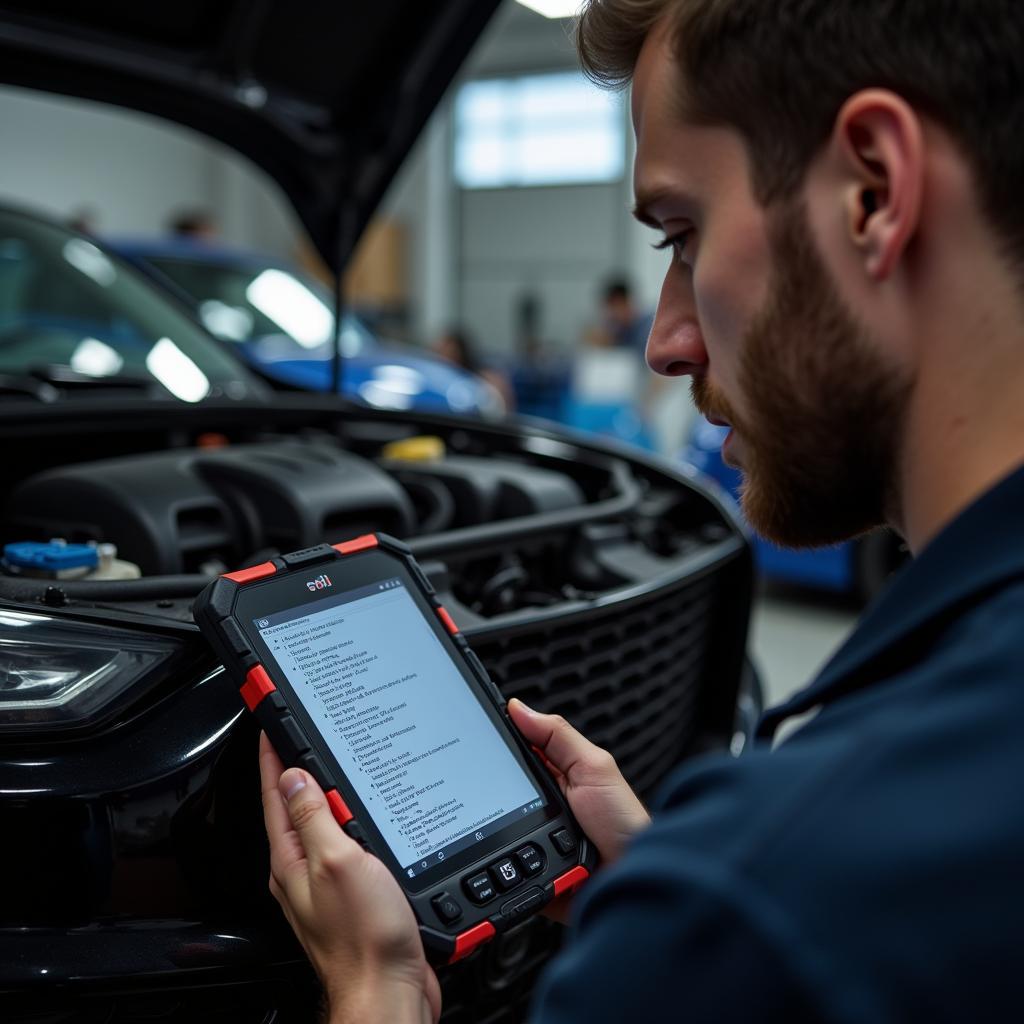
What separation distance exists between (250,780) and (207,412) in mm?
956

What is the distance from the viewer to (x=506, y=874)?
0.99 m

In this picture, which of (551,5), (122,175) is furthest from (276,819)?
(122,175)

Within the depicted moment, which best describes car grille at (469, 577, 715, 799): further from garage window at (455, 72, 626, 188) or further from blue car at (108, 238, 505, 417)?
garage window at (455, 72, 626, 188)

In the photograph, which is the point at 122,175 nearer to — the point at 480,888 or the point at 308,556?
the point at 308,556

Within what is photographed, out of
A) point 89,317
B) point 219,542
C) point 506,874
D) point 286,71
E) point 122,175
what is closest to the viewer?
point 506,874

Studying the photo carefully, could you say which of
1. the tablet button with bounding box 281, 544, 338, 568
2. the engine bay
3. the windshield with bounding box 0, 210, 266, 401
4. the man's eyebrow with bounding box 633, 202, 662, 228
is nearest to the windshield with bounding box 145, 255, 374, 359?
the windshield with bounding box 0, 210, 266, 401

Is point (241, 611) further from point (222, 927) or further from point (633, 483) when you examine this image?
point (633, 483)

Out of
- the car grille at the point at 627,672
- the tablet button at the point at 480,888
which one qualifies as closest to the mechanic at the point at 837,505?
the tablet button at the point at 480,888

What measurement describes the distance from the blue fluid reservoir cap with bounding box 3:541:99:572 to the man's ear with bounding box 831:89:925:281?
35.0 inches

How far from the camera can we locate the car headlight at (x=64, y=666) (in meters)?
0.96

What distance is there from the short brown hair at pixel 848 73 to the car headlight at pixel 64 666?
0.66 m

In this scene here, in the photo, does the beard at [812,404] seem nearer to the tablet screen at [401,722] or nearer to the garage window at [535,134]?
the tablet screen at [401,722]

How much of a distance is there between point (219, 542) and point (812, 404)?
3.07ft

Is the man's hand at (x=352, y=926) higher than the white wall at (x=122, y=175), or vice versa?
the white wall at (x=122, y=175)
